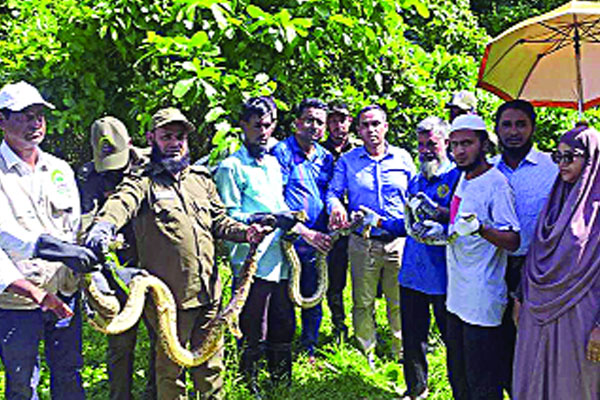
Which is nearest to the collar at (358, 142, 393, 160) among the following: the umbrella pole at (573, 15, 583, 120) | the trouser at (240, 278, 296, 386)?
the trouser at (240, 278, 296, 386)

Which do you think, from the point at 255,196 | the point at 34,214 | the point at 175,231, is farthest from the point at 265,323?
the point at 34,214

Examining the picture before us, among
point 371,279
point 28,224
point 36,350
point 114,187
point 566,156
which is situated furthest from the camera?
point 371,279

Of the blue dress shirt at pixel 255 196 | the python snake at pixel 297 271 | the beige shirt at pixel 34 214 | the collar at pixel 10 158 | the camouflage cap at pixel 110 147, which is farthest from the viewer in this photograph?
the python snake at pixel 297 271

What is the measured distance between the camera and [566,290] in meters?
3.17

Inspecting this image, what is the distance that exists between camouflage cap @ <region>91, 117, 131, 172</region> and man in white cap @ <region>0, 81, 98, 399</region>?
0.40 meters

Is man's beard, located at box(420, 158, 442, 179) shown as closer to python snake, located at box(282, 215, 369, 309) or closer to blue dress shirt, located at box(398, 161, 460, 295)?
blue dress shirt, located at box(398, 161, 460, 295)

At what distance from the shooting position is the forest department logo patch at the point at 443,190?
4.34 meters

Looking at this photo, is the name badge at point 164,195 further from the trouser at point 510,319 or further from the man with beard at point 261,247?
Result: the trouser at point 510,319

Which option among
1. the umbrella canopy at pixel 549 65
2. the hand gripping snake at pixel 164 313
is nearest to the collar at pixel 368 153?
the umbrella canopy at pixel 549 65

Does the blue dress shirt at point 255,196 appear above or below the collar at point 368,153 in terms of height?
below

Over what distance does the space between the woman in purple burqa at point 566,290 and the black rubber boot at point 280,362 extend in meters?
1.73

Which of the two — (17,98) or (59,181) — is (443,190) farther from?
(17,98)

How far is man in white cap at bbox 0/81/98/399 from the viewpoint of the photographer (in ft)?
11.2

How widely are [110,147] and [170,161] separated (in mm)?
652
